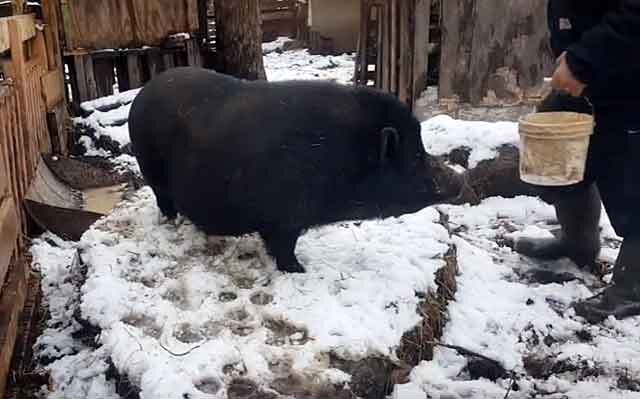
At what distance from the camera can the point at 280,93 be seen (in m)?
3.47

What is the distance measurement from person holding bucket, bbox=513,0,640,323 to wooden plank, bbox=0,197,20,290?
2463mm

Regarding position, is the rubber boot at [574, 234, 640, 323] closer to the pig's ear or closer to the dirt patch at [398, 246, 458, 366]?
the dirt patch at [398, 246, 458, 366]

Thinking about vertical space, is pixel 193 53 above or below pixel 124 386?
above

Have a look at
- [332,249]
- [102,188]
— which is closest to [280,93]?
[332,249]

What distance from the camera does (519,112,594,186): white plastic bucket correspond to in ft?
9.52

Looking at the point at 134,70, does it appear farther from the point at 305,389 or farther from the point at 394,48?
the point at 305,389

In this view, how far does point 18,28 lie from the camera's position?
4.80m

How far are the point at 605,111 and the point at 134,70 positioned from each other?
205 inches

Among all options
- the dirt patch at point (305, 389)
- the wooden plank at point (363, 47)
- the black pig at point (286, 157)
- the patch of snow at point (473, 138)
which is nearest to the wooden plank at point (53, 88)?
the black pig at point (286, 157)

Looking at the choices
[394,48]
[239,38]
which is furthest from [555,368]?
[239,38]

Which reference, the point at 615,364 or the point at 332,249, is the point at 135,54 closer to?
the point at 332,249

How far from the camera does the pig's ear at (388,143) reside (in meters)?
3.35

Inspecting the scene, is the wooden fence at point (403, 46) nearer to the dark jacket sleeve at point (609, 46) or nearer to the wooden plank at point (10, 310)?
the dark jacket sleeve at point (609, 46)

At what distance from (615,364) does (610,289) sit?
0.48 meters
